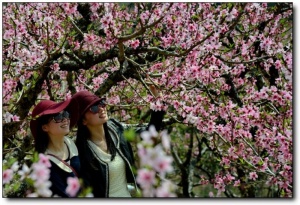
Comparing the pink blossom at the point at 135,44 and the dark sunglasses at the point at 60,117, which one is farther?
the pink blossom at the point at 135,44

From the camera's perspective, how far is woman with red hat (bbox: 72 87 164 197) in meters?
2.05

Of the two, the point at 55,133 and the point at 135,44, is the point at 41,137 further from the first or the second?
the point at 135,44

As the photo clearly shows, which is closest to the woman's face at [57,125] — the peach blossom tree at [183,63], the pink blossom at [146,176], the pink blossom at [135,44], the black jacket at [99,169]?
the black jacket at [99,169]

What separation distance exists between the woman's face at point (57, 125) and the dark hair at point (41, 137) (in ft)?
0.05

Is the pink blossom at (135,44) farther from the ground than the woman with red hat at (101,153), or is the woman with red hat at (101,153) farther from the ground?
the pink blossom at (135,44)

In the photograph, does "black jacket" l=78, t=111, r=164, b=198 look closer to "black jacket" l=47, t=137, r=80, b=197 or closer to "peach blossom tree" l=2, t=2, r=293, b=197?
"black jacket" l=47, t=137, r=80, b=197

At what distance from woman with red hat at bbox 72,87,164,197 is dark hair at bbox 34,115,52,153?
0.13 metres

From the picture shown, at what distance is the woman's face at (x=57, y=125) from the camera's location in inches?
82.0

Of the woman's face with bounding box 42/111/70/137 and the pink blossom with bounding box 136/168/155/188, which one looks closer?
the pink blossom with bounding box 136/168/155/188

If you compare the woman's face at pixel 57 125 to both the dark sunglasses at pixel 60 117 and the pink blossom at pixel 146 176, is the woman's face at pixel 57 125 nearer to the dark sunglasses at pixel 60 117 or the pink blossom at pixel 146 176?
the dark sunglasses at pixel 60 117

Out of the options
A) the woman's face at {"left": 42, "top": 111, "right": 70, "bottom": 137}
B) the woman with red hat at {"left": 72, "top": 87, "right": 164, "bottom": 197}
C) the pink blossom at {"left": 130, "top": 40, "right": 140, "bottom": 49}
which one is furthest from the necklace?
the pink blossom at {"left": 130, "top": 40, "right": 140, "bottom": 49}

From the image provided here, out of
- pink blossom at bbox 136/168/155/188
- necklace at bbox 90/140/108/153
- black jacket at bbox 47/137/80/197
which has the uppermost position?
necklace at bbox 90/140/108/153

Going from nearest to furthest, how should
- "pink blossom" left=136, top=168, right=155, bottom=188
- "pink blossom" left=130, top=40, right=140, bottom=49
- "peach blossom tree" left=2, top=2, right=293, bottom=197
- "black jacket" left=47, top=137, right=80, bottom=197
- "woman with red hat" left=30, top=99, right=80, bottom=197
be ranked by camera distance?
"pink blossom" left=136, top=168, right=155, bottom=188
"black jacket" left=47, top=137, right=80, bottom=197
"woman with red hat" left=30, top=99, right=80, bottom=197
"peach blossom tree" left=2, top=2, right=293, bottom=197
"pink blossom" left=130, top=40, right=140, bottom=49

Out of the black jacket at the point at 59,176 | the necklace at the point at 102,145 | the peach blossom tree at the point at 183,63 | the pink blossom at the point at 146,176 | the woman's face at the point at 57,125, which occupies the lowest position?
the black jacket at the point at 59,176
